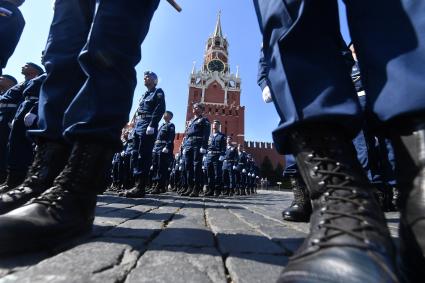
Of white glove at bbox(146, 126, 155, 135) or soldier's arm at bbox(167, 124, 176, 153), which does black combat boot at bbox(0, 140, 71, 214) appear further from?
soldier's arm at bbox(167, 124, 176, 153)

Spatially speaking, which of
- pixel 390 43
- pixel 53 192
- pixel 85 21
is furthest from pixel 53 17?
pixel 390 43

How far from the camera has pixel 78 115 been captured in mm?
1220

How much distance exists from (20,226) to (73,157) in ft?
1.11

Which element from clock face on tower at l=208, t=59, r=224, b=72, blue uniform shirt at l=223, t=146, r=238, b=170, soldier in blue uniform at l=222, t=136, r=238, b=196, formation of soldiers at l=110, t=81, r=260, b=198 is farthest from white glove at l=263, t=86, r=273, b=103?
clock face on tower at l=208, t=59, r=224, b=72

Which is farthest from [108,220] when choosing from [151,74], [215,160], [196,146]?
[215,160]

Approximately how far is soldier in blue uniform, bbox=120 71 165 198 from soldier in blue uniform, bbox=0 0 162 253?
3895 mm

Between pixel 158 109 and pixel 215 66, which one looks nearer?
pixel 158 109

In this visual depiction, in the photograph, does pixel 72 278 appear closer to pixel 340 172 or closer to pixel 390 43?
pixel 340 172

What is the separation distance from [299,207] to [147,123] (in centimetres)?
409

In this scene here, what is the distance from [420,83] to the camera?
27.4 inches

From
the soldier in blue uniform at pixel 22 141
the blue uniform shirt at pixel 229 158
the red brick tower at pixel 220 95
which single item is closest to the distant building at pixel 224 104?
the red brick tower at pixel 220 95

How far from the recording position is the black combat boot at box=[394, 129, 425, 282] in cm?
61

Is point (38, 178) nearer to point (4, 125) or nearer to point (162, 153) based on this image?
point (4, 125)

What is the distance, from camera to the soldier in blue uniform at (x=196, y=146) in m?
7.56
